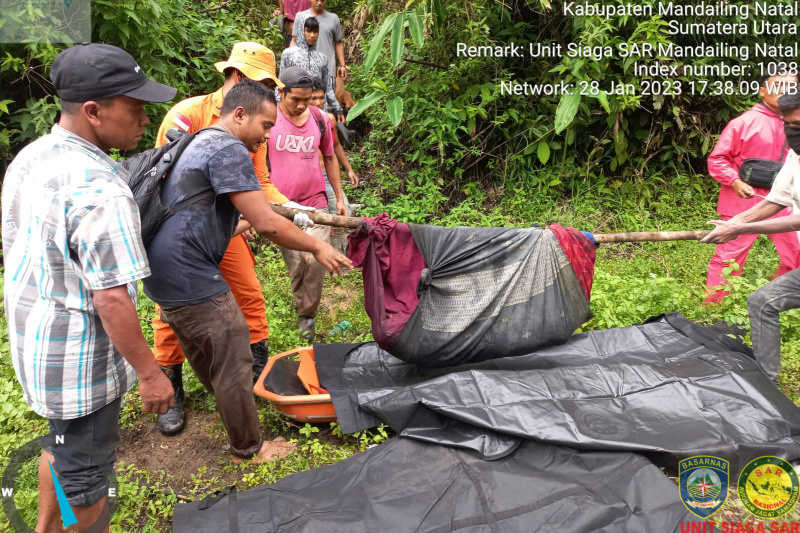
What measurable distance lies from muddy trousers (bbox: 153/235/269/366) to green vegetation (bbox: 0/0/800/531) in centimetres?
102

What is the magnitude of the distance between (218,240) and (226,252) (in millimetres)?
610

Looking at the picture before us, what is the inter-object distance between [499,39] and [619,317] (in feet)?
12.2

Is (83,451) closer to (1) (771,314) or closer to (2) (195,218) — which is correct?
(2) (195,218)

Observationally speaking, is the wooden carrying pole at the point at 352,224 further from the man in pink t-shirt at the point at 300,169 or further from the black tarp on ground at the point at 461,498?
the black tarp on ground at the point at 461,498

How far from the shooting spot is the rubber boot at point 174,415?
315 cm

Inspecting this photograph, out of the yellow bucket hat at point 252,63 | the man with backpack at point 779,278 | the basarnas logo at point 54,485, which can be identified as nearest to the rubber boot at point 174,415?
the basarnas logo at point 54,485

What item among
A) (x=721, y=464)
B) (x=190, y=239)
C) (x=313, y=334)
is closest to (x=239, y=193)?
(x=190, y=239)

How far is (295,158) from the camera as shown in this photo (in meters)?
3.95

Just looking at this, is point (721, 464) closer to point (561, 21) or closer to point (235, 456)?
point (235, 456)

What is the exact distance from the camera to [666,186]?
6152 mm

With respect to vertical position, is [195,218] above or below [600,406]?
above

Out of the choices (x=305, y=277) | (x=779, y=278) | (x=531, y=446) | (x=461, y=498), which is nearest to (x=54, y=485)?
(x=461, y=498)

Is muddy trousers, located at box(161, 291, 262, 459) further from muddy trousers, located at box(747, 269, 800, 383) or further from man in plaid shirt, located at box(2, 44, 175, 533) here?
muddy trousers, located at box(747, 269, 800, 383)

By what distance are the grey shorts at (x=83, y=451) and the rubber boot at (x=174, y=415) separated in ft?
3.68
